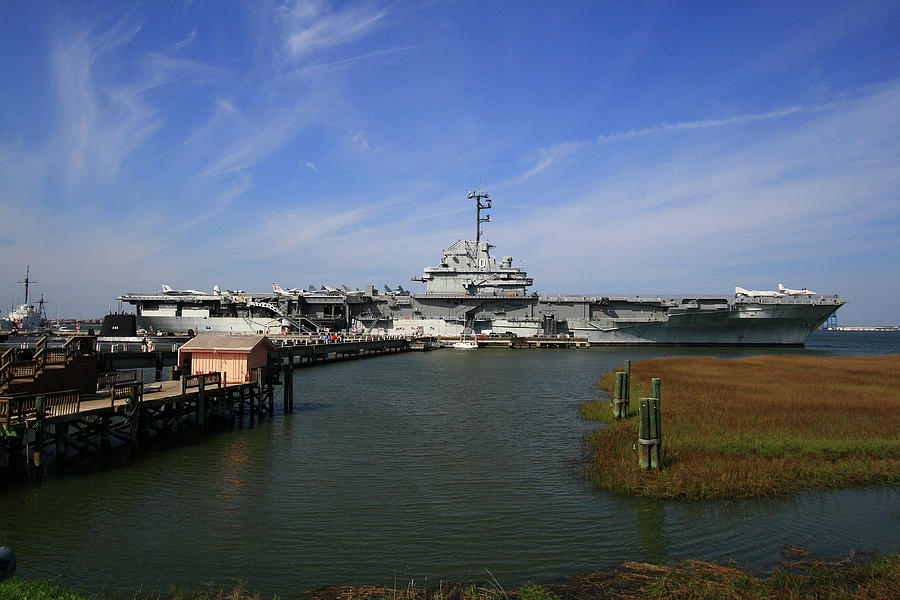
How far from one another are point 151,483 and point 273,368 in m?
8.77

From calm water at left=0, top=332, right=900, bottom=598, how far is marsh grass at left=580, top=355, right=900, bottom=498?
564 millimetres

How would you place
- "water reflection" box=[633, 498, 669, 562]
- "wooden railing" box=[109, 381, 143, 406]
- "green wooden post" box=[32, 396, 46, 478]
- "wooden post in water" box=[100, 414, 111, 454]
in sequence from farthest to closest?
"wooden railing" box=[109, 381, 143, 406] → "wooden post in water" box=[100, 414, 111, 454] → "green wooden post" box=[32, 396, 46, 478] → "water reflection" box=[633, 498, 669, 562]

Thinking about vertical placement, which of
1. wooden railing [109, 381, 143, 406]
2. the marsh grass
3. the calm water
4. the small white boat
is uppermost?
wooden railing [109, 381, 143, 406]

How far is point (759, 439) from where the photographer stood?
521 inches

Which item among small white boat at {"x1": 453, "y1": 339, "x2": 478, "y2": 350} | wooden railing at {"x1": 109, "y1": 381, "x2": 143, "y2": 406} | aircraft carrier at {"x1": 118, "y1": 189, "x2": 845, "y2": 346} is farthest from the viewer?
small white boat at {"x1": 453, "y1": 339, "x2": 478, "y2": 350}

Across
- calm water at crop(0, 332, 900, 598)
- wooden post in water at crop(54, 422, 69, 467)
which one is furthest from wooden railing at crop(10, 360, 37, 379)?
calm water at crop(0, 332, 900, 598)

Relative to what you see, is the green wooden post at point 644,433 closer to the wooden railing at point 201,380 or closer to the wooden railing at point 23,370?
the wooden railing at point 201,380

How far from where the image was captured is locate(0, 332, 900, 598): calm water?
7.87m

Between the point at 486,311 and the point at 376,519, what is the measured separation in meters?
49.9

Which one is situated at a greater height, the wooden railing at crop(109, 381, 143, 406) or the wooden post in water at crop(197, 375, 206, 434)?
the wooden railing at crop(109, 381, 143, 406)

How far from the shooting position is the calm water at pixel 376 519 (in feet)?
25.8

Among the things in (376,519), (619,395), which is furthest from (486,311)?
(376,519)

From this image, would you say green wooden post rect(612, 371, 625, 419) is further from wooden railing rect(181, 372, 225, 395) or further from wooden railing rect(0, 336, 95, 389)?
wooden railing rect(0, 336, 95, 389)

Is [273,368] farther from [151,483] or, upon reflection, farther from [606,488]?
[606,488]
